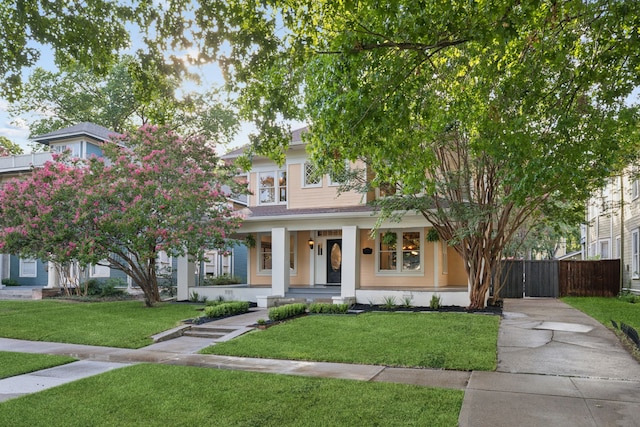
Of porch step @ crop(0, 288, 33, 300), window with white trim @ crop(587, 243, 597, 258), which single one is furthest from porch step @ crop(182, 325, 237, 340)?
window with white trim @ crop(587, 243, 597, 258)

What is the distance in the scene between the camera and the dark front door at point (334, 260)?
19.8 meters

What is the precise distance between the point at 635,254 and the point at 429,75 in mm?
13855

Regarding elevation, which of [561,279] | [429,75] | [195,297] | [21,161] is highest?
[21,161]

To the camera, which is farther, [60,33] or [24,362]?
[24,362]

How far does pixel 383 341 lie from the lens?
9.95m

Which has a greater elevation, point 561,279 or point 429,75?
point 429,75

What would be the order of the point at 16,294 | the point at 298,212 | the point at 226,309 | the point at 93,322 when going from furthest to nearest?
the point at 16,294 < the point at 298,212 < the point at 226,309 < the point at 93,322

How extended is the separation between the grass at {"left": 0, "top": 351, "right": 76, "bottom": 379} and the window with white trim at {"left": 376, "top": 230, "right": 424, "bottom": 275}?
11.4 meters

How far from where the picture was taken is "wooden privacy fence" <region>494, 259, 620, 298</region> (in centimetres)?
2050

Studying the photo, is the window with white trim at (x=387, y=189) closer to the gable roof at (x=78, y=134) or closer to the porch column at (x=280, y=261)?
the porch column at (x=280, y=261)

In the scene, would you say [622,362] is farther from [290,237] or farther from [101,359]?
[290,237]

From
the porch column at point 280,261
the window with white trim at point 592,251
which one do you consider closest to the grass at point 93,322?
the porch column at point 280,261

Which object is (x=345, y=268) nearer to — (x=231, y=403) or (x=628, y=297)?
(x=628, y=297)

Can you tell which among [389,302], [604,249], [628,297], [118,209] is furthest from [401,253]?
[604,249]
